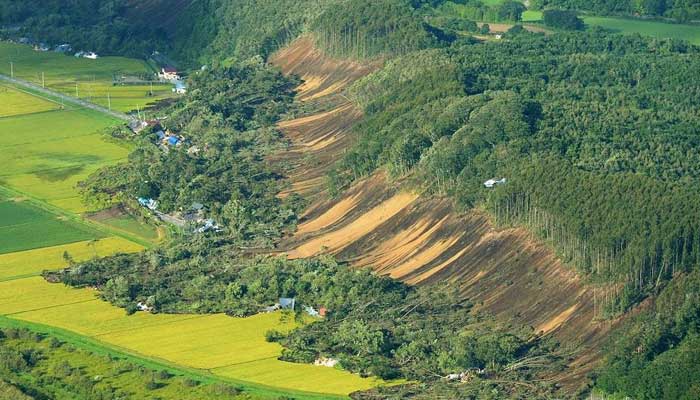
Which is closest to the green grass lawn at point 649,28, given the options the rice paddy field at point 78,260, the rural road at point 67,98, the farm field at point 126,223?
the rice paddy field at point 78,260

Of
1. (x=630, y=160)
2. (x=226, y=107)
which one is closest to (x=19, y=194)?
(x=226, y=107)

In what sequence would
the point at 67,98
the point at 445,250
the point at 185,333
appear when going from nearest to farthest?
the point at 185,333, the point at 445,250, the point at 67,98

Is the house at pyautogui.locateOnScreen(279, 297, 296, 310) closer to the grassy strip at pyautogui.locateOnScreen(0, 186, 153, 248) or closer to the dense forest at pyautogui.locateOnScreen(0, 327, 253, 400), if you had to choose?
the dense forest at pyautogui.locateOnScreen(0, 327, 253, 400)

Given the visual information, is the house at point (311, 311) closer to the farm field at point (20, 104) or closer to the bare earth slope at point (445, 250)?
the bare earth slope at point (445, 250)

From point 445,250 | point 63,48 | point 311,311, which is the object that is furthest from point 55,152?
point 445,250

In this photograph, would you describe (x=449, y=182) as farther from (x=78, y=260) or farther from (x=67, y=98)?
(x=67, y=98)

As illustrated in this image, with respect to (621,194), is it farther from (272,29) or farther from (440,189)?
(272,29)

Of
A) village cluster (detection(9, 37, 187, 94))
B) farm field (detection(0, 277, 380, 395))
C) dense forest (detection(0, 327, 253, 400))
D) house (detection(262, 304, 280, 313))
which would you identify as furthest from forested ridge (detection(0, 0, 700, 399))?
dense forest (detection(0, 327, 253, 400))
